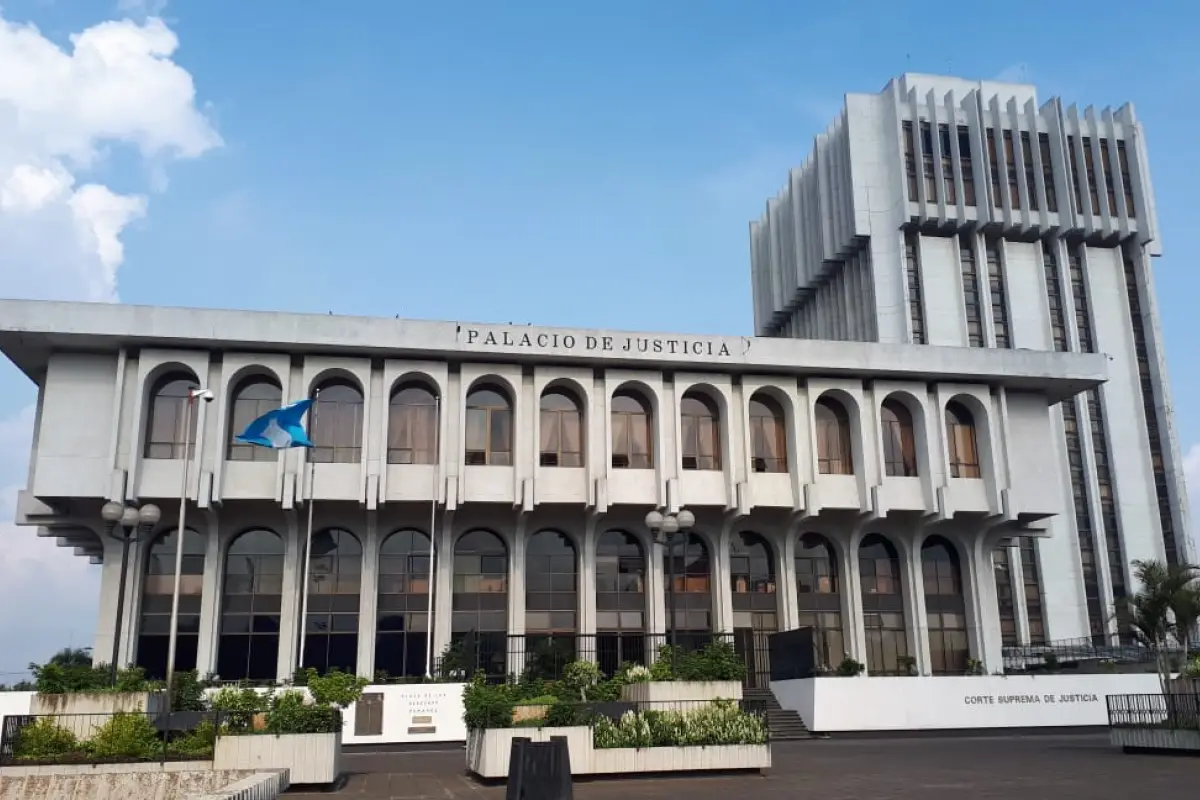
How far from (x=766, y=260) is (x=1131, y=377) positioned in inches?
1207

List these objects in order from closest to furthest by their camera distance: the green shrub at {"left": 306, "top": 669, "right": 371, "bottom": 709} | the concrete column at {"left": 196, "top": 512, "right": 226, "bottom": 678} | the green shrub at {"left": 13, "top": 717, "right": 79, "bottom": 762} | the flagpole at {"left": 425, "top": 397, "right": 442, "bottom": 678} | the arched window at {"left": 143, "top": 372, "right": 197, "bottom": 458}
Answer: the green shrub at {"left": 13, "top": 717, "right": 79, "bottom": 762}
the green shrub at {"left": 306, "top": 669, "right": 371, "bottom": 709}
the concrete column at {"left": 196, "top": 512, "right": 226, "bottom": 678}
the flagpole at {"left": 425, "top": 397, "right": 442, "bottom": 678}
the arched window at {"left": 143, "top": 372, "right": 197, "bottom": 458}

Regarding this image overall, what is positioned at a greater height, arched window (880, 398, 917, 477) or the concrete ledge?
arched window (880, 398, 917, 477)

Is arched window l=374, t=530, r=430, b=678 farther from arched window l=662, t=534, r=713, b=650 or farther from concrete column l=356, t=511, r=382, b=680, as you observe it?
arched window l=662, t=534, r=713, b=650

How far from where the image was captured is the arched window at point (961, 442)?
40656mm

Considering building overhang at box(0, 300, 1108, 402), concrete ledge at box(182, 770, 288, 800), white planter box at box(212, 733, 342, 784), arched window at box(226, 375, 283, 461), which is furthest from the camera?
arched window at box(226, 375, 283, 461)

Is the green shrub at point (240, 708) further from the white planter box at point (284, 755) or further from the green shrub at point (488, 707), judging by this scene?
the green shrub at point (488, 707)

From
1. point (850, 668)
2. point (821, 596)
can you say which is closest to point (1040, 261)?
point (821, 596)

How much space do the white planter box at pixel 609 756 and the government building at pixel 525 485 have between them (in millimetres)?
10697

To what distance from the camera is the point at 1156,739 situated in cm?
2248

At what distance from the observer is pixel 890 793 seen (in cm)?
1608

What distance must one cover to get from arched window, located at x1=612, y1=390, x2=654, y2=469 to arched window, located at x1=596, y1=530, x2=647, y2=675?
302 cm

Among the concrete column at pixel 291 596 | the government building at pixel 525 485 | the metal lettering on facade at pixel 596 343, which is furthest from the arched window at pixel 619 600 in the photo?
the concrete column at pixel 291 596

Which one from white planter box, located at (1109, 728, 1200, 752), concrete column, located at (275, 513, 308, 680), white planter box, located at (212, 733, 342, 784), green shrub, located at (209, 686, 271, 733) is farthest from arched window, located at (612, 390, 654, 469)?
white planter box, located at (212, 733, 342, 784)

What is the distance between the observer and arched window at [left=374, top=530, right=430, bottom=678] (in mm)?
35781
